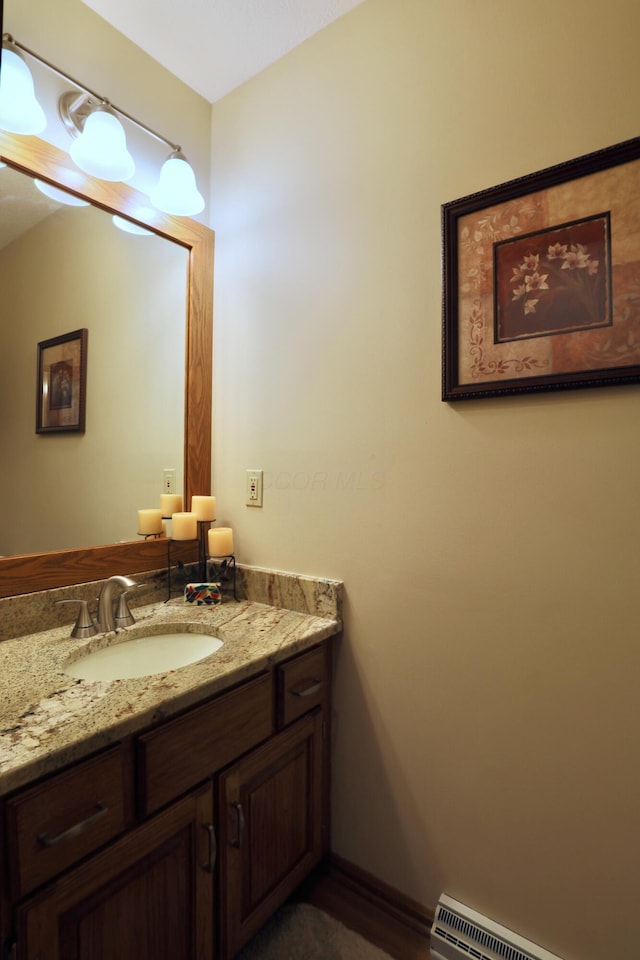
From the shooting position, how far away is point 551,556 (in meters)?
1.06

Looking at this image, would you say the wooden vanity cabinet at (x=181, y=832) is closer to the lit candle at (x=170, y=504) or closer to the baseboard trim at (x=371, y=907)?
the baseboard trim at (x=371, y=907)

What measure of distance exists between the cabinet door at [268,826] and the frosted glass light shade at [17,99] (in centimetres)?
162

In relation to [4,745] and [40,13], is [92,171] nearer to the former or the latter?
[40,13]

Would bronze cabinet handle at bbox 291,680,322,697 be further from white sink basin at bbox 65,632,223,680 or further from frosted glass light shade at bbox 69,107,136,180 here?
frosted glass light shade at bbox 69,107,136,180

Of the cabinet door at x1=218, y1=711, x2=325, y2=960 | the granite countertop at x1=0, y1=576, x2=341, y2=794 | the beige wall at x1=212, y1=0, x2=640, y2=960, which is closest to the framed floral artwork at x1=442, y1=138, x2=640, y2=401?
the beige wall at x1=212, y1=0, x2=640, y2=960

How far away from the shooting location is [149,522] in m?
1.52

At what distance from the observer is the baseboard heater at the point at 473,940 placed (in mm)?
1072

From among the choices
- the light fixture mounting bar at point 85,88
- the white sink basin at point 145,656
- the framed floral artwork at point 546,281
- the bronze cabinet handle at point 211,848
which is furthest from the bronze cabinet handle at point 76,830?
the light fixture mounting bar at point 85,88

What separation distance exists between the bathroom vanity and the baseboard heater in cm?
37

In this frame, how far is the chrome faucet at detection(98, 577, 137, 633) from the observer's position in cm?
123

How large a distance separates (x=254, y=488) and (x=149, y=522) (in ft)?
1.18

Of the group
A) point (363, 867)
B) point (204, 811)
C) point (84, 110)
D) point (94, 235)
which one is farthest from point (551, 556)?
point (84, 110)

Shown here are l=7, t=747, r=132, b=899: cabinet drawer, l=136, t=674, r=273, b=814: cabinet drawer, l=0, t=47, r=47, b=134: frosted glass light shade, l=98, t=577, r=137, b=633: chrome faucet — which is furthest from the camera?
l=98, t=577, r=137, b=633: chrome faucet

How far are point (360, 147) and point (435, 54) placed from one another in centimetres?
27
